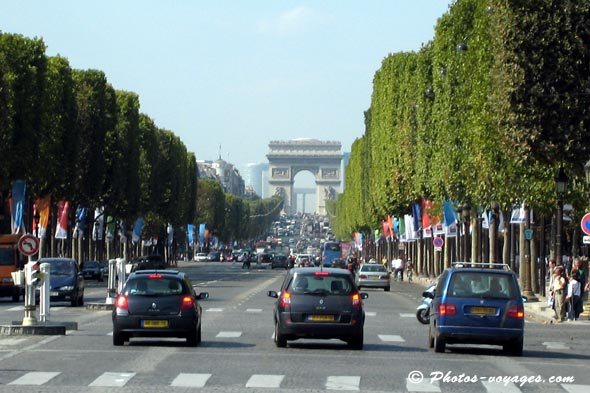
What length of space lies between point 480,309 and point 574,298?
18.2 m

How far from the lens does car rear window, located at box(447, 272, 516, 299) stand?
97.8 feet

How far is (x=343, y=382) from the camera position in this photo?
2269 cm

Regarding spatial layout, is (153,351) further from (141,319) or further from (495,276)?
(495,276)

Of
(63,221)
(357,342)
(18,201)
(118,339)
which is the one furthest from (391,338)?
(63,221)

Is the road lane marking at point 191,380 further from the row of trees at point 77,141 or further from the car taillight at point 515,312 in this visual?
the row of trees at point 77,141

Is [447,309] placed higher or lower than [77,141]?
lower

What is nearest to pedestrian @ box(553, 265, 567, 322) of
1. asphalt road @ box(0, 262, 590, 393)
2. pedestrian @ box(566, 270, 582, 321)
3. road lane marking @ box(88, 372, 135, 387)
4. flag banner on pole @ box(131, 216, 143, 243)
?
pedestrian @ box(566, 270, 582, 321)

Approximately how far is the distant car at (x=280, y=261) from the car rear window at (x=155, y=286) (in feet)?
361

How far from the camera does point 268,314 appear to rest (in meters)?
47.6

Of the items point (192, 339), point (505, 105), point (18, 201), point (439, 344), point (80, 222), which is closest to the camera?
point (439, 344)

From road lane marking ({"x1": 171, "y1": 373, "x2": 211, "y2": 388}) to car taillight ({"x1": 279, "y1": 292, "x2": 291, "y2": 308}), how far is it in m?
6.59

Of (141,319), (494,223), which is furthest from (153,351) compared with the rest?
(494,223)

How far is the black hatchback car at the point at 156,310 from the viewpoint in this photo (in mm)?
30297

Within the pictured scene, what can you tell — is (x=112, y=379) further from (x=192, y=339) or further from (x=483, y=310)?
(x=483, y=310)
